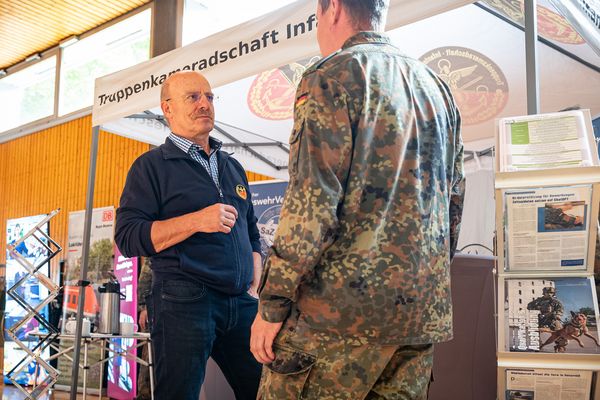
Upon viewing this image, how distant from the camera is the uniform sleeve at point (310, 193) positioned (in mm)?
1213

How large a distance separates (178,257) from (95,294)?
5320mm

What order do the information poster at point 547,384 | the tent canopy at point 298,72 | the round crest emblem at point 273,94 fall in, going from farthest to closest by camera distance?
the round crest emblem at point 273,94
the tent canopy at point 298,72
the information poster at point 547,384

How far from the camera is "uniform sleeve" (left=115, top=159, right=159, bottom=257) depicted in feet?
6.34

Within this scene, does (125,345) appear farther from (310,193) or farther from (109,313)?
(310,193)

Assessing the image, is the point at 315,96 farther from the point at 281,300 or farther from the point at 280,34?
the point at 280,34

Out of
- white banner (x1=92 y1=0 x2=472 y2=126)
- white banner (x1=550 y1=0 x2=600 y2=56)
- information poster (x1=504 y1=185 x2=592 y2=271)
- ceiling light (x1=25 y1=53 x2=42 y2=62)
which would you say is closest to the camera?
→ information poster (x1=504 y1=185 x2=592 y2=271)

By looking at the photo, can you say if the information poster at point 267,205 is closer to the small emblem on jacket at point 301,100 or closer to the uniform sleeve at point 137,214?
the uniform sleeve at point 137,214

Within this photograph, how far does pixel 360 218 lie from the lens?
1265mm

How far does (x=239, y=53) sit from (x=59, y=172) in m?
7.65

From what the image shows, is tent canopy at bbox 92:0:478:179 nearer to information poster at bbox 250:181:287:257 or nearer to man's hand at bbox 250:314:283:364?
information poster at bbox 250:181:287:257

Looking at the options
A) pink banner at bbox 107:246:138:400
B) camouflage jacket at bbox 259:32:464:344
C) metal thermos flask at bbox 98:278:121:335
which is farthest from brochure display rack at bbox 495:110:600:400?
pink banner at bbox 107:246:138:400

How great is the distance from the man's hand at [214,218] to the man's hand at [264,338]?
65 centimetres

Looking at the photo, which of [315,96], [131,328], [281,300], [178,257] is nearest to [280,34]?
[178,257]

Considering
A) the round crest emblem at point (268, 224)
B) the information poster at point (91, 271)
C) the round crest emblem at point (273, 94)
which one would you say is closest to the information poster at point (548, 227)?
the round crest emblem at point (273, 94)
